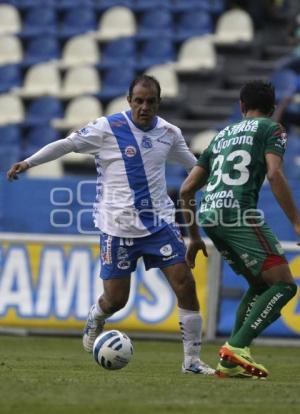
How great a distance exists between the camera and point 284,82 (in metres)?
18.5

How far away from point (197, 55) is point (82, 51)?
2.09 metres

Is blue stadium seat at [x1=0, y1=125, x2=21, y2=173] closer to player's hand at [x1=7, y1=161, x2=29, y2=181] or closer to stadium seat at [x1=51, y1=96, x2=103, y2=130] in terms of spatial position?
stadium seat at [x1=51, y1=96, x2=103, y2=130]

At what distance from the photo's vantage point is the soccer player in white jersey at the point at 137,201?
8.21 meters

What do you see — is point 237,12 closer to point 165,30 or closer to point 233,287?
point 165,30

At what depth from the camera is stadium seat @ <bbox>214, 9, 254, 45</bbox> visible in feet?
66.1

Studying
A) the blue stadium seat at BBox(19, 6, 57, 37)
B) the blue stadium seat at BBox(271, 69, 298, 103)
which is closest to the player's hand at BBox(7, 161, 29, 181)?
the blue stadium seat at BBox(271, 69, 298, 103)

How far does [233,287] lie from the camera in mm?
12609

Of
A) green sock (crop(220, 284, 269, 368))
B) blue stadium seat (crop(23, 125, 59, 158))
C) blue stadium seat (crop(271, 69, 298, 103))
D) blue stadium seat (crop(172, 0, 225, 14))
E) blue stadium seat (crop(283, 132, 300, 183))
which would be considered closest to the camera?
green sock (crop(220, 284, 269, 368))

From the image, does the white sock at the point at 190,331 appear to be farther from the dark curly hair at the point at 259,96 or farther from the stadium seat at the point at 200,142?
the stadium seat at the point at 200,142

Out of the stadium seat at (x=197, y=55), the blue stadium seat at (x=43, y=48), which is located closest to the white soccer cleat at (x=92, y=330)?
the stadium seat at (x=197, y=55)

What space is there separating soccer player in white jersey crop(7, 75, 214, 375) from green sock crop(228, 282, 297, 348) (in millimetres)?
573

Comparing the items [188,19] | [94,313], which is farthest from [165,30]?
[94,313]

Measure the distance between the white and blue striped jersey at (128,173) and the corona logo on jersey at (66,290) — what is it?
417cm

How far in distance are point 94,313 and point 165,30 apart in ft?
40.8
